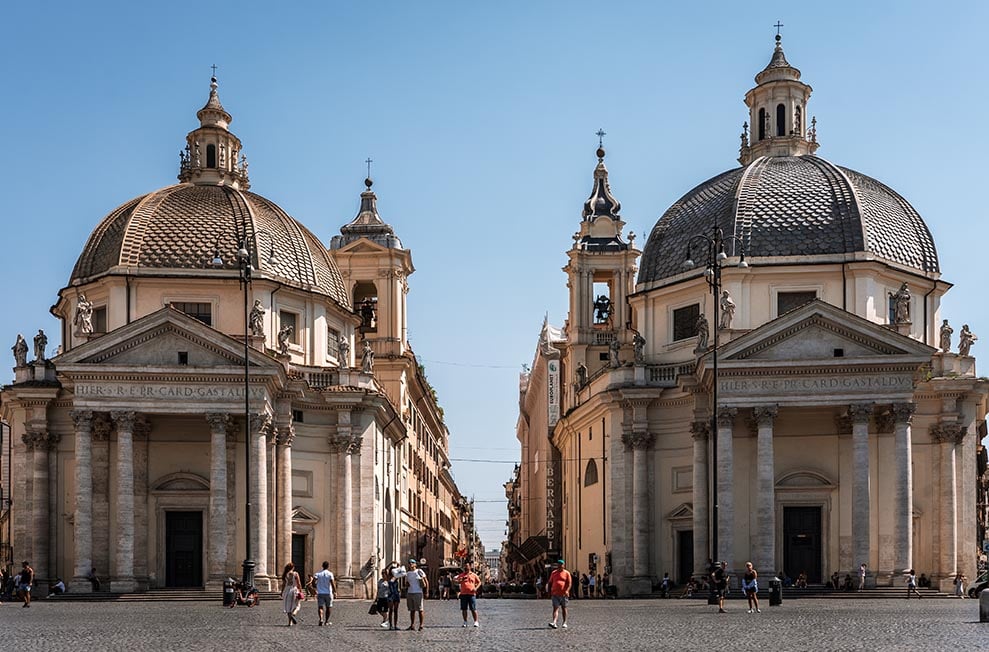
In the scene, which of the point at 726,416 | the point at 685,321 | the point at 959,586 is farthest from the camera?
the point at 685,321

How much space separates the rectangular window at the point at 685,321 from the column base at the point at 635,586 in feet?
33.9

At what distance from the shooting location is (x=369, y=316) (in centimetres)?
8306

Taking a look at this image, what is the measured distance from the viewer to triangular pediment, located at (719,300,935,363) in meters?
60.2

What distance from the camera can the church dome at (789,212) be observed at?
65875mm

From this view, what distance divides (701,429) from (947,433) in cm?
976

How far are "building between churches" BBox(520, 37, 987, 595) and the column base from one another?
0.19 feet

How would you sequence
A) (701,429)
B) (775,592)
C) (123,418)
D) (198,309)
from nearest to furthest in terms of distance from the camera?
(775,592), (123,418), (701,429), (198,309)

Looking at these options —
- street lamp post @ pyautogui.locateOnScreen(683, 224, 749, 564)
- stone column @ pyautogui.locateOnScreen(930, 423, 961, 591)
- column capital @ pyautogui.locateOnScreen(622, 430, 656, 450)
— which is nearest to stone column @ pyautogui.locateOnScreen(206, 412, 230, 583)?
column capital @ pyautogui.locateOnScreen(622, 430, 656, 450)

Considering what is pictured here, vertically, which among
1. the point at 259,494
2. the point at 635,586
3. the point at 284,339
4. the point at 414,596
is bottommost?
the point at 635,586

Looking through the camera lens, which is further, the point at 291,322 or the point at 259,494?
the point at 291,322

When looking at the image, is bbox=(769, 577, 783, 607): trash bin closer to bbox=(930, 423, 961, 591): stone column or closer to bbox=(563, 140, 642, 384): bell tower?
bbox=(930, 423, 961, 591): stone column

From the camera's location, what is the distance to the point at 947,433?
63.8 m

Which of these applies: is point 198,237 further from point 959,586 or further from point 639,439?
point 959,586

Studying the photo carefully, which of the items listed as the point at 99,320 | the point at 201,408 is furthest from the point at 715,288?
the point at 99,320
